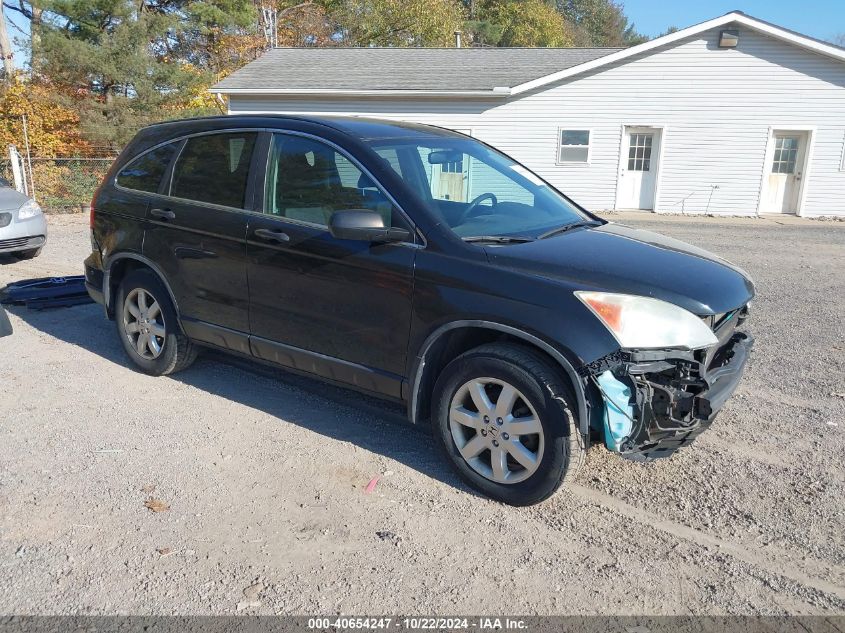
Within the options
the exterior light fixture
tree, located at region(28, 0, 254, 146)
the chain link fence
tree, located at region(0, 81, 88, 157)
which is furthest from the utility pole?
the exterior light fixture

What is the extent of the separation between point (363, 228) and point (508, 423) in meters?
1.27

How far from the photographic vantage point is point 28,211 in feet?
32.1

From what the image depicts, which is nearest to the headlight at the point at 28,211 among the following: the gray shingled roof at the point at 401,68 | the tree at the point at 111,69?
the gray shingled roof at the point at 401,68

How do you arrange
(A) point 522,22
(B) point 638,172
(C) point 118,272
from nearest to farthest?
(C) point 118,272, (B) point 638,172, (A) point 522,22

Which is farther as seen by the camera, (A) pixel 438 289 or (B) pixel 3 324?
(B) pixel 3 324

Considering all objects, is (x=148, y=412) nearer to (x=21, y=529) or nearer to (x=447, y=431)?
(x=21, y=529)

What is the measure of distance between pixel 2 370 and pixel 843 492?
5892mm

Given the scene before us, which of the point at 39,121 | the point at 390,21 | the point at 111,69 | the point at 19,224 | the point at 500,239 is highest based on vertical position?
the point at 390,21

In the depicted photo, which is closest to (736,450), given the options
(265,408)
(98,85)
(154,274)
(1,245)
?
(265,408)

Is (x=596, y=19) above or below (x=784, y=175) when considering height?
above

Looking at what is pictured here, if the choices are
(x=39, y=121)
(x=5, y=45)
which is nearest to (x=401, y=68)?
(x=39, y=121)

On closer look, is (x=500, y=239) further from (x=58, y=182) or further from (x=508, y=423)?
(x=58, y=182)

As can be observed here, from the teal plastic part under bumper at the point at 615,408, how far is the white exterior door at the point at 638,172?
17048mm

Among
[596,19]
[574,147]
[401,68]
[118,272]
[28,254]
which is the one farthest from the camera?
[596,19]
